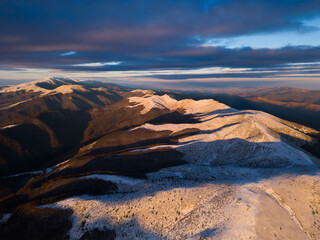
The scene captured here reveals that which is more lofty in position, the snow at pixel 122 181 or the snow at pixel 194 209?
the snow at pixel 194 209

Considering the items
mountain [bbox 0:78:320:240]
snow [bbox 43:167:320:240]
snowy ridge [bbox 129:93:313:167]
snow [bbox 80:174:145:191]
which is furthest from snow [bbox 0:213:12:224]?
snowy ridge [bbox 129:93:313:167]

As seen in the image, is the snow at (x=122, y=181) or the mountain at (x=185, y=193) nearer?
the mountain at (x=185, y=193)

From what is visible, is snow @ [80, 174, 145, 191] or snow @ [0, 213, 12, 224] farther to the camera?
snow @ [80, 174, 145, 191]

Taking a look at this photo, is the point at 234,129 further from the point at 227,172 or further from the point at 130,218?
the point at 130,218

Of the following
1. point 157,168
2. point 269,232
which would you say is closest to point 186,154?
point 157,168

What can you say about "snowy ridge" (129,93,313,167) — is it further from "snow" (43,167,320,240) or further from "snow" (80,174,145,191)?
"snow" (80,174,145,191)

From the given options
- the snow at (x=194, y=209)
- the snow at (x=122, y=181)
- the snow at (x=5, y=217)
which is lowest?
the snow at (x=5, y=217)

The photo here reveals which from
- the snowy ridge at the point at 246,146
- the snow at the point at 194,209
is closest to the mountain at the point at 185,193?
the snow at the point at 194,209

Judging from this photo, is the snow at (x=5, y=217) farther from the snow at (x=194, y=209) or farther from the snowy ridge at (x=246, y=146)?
the snowy ridge at (x=246, y=146)

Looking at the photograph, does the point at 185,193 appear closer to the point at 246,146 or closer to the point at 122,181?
the point at 122,181

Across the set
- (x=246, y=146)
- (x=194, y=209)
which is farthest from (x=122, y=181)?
(x=246, y=146)

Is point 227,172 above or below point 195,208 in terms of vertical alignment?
below
